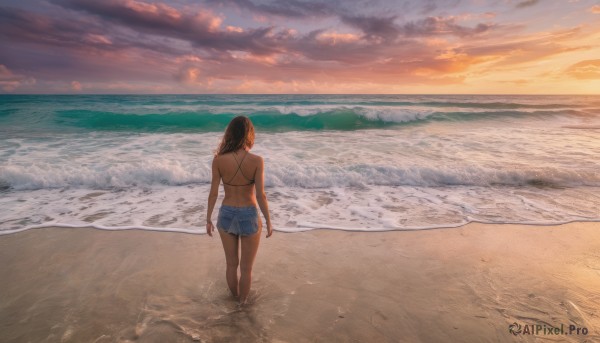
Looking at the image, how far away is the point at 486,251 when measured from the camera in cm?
407

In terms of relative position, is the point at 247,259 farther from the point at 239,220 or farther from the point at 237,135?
the point at 237,135

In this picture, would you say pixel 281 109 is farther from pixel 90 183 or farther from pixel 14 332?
pixel 14 332

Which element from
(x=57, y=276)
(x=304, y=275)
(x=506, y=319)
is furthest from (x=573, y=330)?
(x=57, y=276)

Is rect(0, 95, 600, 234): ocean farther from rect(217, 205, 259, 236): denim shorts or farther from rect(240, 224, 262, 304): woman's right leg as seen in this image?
rect(217, 205, 259, 236): denim shorts

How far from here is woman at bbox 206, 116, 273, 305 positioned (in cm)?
260

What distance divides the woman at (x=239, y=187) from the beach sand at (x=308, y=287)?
665 mm

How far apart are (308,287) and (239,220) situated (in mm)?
1173

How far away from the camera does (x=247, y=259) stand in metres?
2.84

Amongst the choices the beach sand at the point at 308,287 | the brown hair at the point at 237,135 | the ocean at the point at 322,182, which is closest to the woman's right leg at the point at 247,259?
the beach sand at the point at 308,287

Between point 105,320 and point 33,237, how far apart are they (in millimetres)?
2756

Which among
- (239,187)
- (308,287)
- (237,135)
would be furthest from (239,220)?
(308,287)

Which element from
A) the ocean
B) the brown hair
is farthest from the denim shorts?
the ocean

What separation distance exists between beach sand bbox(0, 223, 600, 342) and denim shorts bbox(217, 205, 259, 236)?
0.80 metres

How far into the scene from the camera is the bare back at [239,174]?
2.60m
